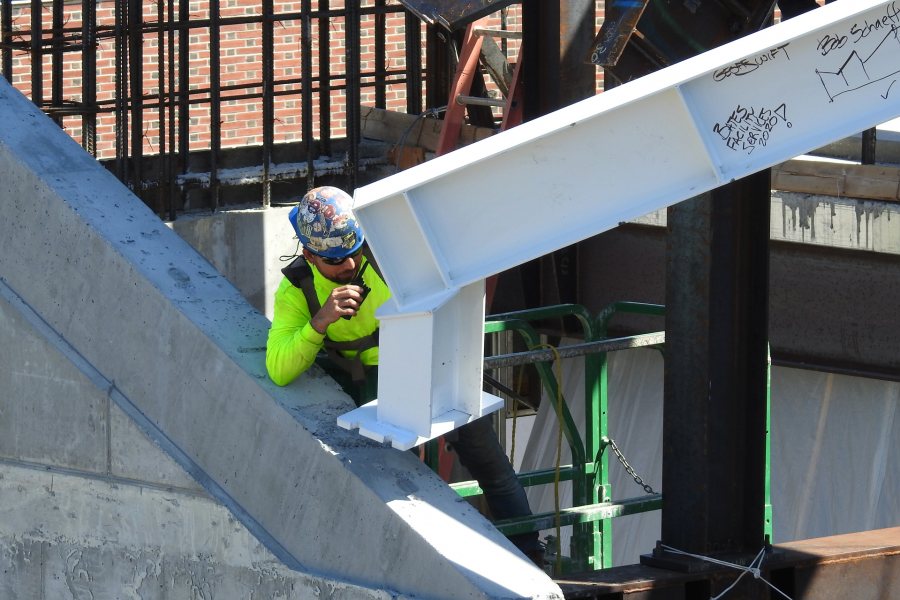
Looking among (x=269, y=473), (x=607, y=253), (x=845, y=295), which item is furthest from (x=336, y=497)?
(x=607, y=253)

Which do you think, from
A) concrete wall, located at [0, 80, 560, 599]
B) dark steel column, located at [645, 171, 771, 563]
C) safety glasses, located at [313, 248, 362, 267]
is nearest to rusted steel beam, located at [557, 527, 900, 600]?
dark steel column, located at [645, 171, 771, 563]

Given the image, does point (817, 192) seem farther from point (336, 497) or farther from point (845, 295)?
point (336, 497)

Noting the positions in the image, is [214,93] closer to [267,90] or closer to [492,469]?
[267,90]

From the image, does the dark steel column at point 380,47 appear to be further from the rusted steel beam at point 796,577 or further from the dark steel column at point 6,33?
the rusted steel beam at point 796,577

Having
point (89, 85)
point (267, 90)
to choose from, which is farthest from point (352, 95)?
point (89, 85)

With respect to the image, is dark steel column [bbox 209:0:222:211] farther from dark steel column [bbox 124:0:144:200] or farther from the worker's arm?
the worker's arm

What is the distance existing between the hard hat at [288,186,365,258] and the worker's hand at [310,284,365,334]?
0.24 meters

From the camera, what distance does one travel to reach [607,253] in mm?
10766

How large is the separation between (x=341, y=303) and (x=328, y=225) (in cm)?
37

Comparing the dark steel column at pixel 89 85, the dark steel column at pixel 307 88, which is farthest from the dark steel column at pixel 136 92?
the dark steel column at pixel 307 88

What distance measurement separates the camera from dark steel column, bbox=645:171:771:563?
235 inches

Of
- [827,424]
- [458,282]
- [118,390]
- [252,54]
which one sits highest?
[252,54]

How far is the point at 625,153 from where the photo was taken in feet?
16.0

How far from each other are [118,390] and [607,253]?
545 cm
